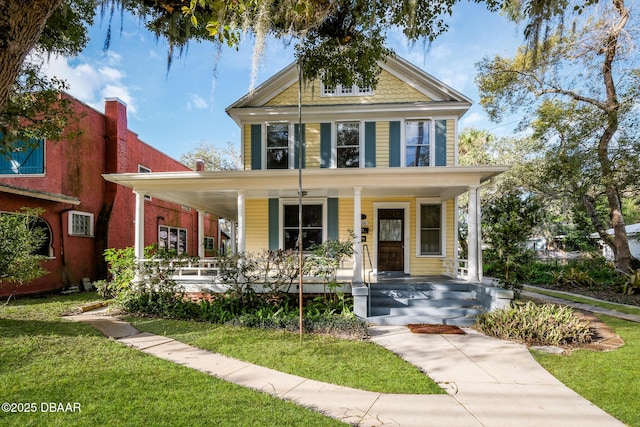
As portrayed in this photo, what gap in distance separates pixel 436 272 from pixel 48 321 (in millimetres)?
9212

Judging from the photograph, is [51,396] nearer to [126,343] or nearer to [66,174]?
[126,343]

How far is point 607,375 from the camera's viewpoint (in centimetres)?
422

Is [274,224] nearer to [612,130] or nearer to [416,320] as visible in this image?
[416,320]

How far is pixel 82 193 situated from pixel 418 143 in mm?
11261

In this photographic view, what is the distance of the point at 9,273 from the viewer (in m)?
6.84

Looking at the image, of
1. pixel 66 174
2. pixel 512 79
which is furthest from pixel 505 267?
pixel 66 174

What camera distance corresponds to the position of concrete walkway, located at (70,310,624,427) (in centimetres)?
Result: 322

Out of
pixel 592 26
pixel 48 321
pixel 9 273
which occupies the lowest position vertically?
pixel 48 321

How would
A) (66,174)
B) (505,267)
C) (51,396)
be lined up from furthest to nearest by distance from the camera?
(66,174) → (505,267) → (51,396)

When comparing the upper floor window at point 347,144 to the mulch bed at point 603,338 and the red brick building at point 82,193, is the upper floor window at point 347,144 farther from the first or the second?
the mulch bed at point 603,338

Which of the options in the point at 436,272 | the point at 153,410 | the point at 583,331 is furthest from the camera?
the point at 436,272

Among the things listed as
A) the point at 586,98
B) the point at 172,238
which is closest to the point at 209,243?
the point at 172,238

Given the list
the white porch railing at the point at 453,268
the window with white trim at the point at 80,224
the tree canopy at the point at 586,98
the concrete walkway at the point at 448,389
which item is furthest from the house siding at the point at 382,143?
the window with white trim at the point at 80,224

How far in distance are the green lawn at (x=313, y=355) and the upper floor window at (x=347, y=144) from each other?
5605 millimetres
